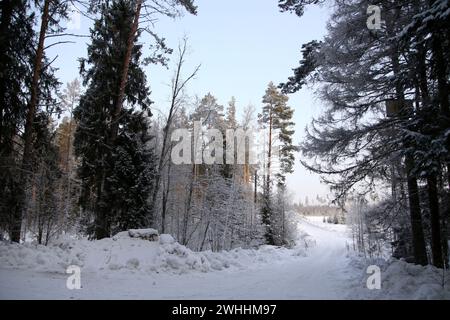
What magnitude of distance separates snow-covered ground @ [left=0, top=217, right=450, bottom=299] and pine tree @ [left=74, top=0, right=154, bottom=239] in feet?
15.1

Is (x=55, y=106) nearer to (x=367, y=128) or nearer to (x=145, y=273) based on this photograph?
(x=145, y=273)

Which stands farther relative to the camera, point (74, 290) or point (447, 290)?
point (74, 290)

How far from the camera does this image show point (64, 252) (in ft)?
27.1

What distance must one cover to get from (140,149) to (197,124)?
599 cm

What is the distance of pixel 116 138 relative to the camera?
14312 millimetres

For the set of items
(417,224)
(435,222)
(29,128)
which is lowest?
(417,224)

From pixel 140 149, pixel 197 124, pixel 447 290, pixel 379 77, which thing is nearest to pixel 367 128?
pixel 379 77

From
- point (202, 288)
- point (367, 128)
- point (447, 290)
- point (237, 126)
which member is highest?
point (237, 126)

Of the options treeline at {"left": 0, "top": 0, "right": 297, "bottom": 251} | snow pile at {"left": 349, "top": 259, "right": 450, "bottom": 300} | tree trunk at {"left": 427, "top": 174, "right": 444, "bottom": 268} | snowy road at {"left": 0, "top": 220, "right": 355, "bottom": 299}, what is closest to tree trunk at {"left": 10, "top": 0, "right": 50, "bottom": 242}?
treeline at {"left": 0, "top": 0, "right": 297, "bottom": 251}

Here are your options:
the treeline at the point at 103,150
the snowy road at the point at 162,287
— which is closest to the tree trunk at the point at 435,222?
the snowy road at the point at 162,287

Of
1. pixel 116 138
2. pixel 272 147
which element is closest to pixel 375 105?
pixel 116 138

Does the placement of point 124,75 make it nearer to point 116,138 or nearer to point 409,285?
point 116,138

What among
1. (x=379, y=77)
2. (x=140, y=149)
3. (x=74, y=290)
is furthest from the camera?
(x=140, y=149)

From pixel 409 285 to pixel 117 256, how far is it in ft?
24.6
